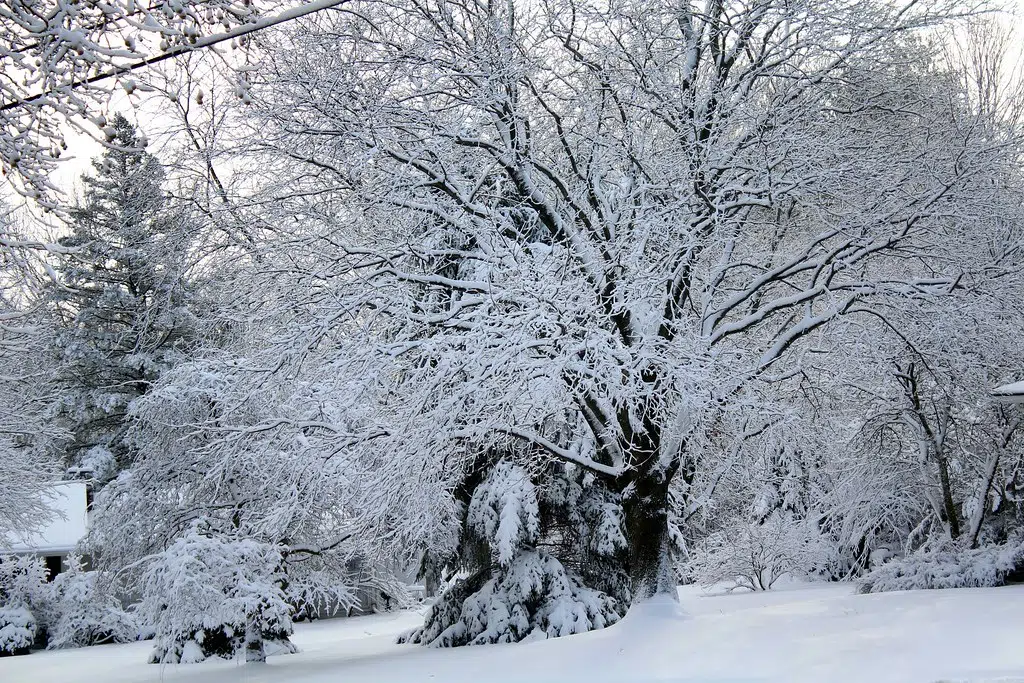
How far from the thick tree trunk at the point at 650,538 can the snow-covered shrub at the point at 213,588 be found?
→ 5353 millimetres

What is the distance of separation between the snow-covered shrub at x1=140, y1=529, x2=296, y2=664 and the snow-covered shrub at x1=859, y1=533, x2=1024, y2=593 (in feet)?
30.2

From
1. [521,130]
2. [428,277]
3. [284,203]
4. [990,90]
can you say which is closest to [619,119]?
[521,130]

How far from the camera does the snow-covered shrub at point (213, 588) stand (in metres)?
13.3

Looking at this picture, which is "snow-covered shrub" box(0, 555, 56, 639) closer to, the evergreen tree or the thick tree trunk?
the evergreen tree

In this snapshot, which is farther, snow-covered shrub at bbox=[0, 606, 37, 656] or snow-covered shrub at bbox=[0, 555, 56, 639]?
snow-covered shrub at bbox=[0, 555, 56, 639]

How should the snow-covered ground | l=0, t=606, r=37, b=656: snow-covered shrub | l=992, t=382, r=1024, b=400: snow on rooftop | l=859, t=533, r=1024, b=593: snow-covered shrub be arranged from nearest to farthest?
1. the snow-covered ground
2. l=992, t=382, r=1024, b=400: snow on rooftop
3. l=859, t=533, r=1024, b=593: snow-covered shrub
4. l=0, t=606, r=37, b=656: snow-covered shrub

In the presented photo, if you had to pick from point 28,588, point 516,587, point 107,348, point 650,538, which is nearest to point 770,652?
point 650,538

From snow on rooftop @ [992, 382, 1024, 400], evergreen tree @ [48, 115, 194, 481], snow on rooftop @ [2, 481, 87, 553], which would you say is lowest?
snow on rooftop @ [992, 382, 1024, 400]

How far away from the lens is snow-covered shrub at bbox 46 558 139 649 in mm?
24000

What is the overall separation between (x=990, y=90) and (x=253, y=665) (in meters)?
13.5

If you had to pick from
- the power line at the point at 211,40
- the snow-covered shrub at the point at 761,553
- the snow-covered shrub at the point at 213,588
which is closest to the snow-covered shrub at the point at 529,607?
the snow-covered shrub at the point at 213,588

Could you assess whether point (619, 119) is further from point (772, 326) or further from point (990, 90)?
point (990, 90)

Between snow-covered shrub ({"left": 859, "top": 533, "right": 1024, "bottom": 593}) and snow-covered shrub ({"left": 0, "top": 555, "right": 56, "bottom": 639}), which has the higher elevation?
snow-covered shrub ({"left": 0, "top": 555, "right": 56, "bottom": 639})

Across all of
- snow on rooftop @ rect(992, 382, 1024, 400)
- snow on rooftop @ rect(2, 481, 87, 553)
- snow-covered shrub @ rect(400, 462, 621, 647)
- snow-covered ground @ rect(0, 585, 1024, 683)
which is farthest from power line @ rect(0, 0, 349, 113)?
snow on rooftop @ rect(2, 481, 87, 553)
